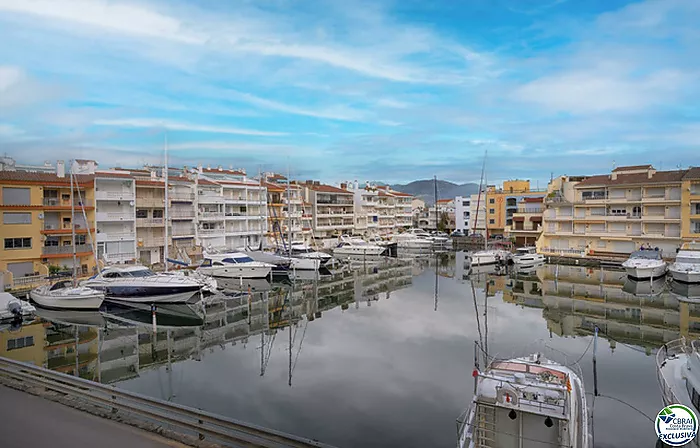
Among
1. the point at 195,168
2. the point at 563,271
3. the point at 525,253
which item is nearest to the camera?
the point at 563,271

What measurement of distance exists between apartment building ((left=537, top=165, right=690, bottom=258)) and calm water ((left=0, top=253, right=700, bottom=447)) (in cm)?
1449

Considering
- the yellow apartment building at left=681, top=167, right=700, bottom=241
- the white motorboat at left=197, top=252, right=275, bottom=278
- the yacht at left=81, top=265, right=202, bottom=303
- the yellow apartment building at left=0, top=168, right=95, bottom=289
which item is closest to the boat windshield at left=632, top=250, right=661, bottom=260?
the yellow apartment building at left=681, top=167, right=700, bottom=241

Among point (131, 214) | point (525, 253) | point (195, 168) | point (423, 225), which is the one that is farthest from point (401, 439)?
point (423, 225)

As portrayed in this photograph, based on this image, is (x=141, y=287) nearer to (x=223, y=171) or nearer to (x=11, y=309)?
(x=11, y=309)

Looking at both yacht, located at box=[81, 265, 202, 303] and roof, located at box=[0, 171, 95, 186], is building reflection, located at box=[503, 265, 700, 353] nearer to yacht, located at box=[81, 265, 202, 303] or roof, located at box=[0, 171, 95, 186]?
yacht, located at box=[81, 265, 202, 303]

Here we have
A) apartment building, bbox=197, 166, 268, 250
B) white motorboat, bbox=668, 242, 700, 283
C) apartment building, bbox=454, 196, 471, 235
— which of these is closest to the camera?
white motorboat, bbox=668, 242, 700, 283

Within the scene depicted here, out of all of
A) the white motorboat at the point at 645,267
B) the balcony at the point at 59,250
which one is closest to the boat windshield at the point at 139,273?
the balcony at the point at 59,250

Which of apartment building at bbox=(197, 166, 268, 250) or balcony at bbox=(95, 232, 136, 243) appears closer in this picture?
balcony at bbox=(95, 232, 136, 243)

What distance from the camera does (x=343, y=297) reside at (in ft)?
111

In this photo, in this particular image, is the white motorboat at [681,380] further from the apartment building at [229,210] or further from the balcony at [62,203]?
the apartment building at [229,210]

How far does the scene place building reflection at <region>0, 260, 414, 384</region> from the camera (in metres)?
19.1

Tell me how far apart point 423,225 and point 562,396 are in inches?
3644

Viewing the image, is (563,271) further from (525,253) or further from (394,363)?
(394,363)

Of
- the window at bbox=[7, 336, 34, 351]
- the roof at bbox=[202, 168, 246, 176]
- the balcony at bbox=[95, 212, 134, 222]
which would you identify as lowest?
the window at bbox=[7, 336, 34, 351]
